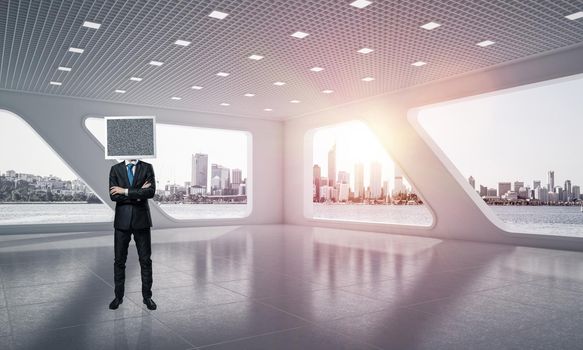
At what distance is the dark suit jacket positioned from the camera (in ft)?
15.1

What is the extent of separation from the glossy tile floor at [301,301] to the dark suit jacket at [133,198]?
86 cm

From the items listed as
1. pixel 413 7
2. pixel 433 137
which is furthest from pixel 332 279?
pixel 433 137

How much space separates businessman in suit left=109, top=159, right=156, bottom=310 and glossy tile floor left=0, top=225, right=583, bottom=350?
0.90 feet

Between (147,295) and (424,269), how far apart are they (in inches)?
164

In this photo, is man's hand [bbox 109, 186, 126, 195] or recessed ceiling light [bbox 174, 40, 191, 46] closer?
man's hand [bbox 109, 186, 126, 195]

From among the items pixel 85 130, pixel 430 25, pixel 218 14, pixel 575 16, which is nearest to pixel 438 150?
pixel 430 25

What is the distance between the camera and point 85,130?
14.5 metres

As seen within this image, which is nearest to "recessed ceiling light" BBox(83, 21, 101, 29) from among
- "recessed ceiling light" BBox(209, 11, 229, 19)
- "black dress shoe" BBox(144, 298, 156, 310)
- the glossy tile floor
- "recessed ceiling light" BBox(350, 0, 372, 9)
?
"recessed ceiling light" BBox(209, 11, 229, 19)

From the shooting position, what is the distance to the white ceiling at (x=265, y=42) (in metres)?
7.38

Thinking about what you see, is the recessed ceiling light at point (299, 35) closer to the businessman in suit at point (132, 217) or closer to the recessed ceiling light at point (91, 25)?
the recessed ceiling light at point (91, 25)

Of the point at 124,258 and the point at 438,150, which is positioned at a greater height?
the point at 438,150

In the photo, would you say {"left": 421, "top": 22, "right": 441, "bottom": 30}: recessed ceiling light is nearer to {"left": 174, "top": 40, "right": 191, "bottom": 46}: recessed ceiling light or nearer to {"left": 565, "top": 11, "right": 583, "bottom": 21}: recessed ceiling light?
{"left": 565, "top": 11, "right": 583, "bottom": 21}: recessed ceiling light

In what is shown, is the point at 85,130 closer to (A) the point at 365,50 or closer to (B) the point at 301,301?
(A) the point at 365,50

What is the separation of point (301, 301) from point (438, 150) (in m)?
8.57
